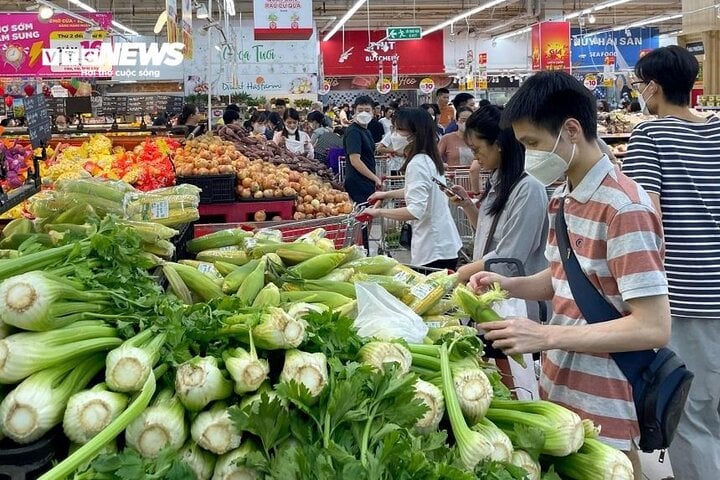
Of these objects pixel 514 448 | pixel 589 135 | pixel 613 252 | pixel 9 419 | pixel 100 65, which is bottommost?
pixel 514 448

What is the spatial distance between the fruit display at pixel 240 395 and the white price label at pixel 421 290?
674mm

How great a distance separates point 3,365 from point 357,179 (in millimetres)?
6935

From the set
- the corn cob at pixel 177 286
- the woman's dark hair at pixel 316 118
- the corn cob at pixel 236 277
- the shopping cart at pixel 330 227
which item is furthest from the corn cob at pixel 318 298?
the woman's dark hair at pixel 316 118

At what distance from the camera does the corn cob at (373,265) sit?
9.76 ft

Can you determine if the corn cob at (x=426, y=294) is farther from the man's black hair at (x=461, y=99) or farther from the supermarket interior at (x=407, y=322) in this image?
the man's black hair at (x=461, y=99)

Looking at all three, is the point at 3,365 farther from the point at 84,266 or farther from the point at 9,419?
the point at 84,266

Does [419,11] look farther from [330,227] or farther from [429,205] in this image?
[330,227]

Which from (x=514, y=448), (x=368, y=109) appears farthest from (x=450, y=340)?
(x=368, y=109)

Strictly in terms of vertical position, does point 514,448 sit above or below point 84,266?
below

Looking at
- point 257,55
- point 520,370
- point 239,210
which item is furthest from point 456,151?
point 257,55

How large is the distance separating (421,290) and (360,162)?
18.7 ft

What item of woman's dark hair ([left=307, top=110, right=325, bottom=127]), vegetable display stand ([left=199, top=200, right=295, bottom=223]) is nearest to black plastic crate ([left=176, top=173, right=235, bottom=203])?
vegetable display stand ([left=199, top=200, right=295, bottom=223])

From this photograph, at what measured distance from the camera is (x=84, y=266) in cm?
189

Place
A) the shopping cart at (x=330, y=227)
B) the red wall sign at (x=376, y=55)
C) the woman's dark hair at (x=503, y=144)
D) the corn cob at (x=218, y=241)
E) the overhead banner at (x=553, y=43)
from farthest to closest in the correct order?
the red wall sign at (x=376, y=55), the overhead banner at (x=553, y=43), the shopping cart at (x=330, y=227), the woman's dark hair at (x=503, y=144), the corn cob at (x=218, y=241)
